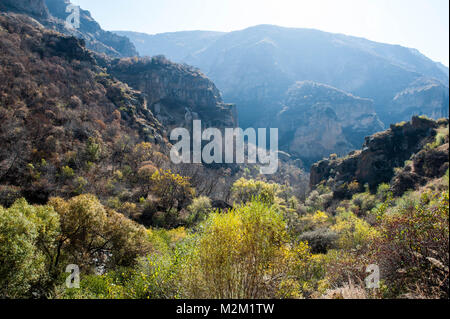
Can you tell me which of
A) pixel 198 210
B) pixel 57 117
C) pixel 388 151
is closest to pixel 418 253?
pixel 198 210

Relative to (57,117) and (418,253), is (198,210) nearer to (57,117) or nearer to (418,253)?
(57,117)

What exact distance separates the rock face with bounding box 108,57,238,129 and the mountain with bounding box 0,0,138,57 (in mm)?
34089

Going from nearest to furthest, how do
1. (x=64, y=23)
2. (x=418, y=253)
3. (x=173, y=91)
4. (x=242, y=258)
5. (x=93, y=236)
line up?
1. (x=418, y=253)
2. (x=242, y=258)
3. (x=93, y=236)
4. (x=173, y=91)
5. (x=64, y=23)

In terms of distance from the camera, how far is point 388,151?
47406 millimetres

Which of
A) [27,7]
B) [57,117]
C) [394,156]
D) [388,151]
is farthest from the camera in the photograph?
[27,7]

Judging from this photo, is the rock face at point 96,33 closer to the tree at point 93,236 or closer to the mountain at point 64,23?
the mountain at point 64,23

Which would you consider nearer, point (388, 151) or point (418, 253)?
point (418, 253)

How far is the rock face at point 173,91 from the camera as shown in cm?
10706

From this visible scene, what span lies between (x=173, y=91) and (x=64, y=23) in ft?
230

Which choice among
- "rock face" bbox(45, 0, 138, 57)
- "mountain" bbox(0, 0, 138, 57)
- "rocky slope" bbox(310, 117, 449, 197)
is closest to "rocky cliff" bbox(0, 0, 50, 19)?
"mountain" bbox(0, 0, 138, 57)

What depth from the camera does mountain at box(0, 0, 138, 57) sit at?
97.4m

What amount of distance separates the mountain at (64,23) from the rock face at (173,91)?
112 ft
